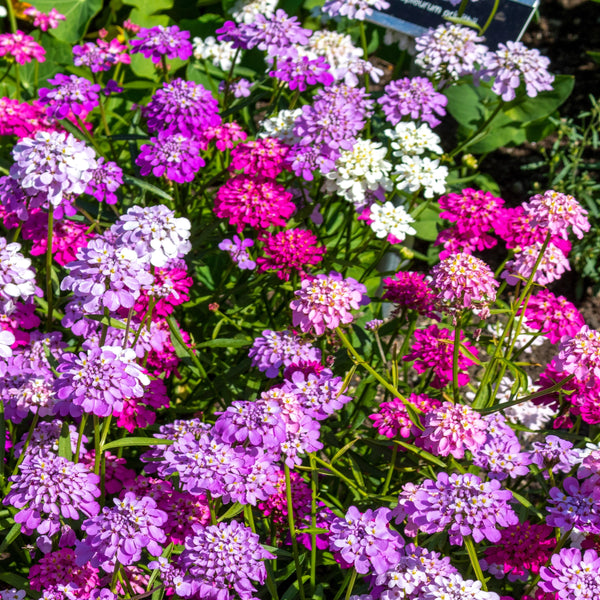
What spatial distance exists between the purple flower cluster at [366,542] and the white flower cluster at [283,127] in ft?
4.86

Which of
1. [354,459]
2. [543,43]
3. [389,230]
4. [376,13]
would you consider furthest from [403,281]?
[543,43]

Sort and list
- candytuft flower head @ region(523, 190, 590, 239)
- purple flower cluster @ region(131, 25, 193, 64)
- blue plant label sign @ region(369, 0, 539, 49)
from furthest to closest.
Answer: blue plant label sign @ region(369, 0, 539, 49) → purple flower cluster @ region(131, 25, 193, 64) → candytuft flower head @ region(523, 190, 590, 239)

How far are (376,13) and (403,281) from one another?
146 centimetres

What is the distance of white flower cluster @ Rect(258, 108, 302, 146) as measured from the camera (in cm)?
277

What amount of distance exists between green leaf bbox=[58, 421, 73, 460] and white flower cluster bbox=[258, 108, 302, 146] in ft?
4.21

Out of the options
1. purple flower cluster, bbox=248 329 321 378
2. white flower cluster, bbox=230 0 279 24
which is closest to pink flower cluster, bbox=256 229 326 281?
purple flower cluster, bbox=248 329 321 378

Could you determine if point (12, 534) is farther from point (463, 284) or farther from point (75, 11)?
point (75, 11)

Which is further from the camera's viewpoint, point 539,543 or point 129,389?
point 539,543

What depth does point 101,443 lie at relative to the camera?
1871 millimetres

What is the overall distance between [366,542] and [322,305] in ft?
2.01

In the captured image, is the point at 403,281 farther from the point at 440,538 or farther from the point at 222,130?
the point at 222,130

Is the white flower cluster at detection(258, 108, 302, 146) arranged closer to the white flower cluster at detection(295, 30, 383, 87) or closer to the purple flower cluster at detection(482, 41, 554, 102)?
the white flower cluster at detection(295, 30, 383, 87)

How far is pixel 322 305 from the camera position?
A: 1997 mm

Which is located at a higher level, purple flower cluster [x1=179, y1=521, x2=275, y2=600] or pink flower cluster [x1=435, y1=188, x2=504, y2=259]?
pink flower cluster [x1=435, y1=188, x2=504, y2=259]
